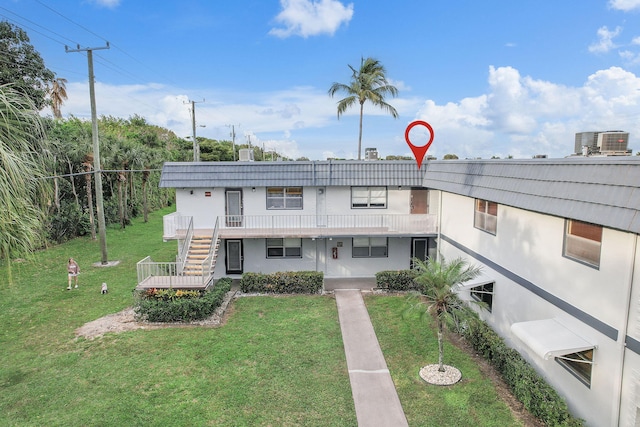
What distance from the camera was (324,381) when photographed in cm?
982

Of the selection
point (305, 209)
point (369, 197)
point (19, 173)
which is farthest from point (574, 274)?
point (305, 209)

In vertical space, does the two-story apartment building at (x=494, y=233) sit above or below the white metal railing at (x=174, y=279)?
above

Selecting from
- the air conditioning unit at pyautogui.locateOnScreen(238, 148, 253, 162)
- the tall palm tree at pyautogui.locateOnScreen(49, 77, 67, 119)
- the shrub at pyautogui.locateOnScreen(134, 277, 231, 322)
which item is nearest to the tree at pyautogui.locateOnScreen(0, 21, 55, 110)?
the tall palm tree at pyautogui.locateOnScreen(49, 77, 67, 119)

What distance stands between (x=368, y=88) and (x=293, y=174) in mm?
12386

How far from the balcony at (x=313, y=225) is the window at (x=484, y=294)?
454 cm

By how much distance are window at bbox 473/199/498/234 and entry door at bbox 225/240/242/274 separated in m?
10.4

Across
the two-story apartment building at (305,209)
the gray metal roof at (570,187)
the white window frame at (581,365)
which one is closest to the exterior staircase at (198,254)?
the two-story apartment building at (305,209)

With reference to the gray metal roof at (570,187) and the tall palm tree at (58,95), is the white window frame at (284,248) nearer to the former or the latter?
the gray metal roof at (570,187)

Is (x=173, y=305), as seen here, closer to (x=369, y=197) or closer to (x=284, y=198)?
(x=284, y=198)

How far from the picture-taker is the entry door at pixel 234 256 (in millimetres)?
18267

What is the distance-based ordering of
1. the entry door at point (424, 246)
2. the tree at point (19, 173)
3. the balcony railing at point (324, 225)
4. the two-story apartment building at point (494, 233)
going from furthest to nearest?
the entry door at point (424, 246) → the balcony railing at point (324, 225) → the two-story apartment building at point (494, 233) → the tree at point (19, 173)

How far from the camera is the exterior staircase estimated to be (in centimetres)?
1556

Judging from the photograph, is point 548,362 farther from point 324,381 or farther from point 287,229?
point 287,229

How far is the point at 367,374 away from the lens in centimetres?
1016
